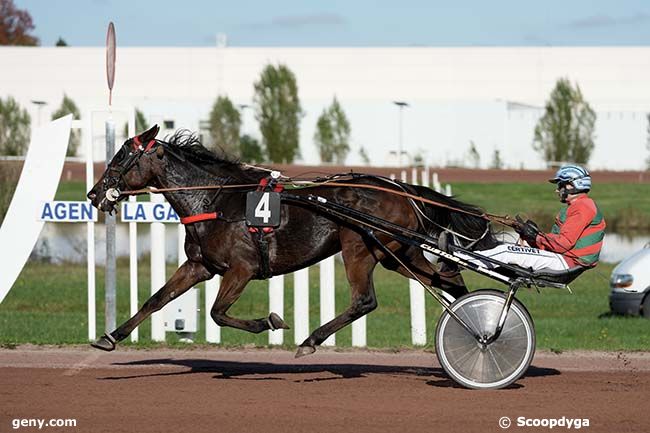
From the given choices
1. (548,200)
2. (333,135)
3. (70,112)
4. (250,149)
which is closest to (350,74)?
(333,135)

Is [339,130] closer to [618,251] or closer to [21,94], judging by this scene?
[21,94]

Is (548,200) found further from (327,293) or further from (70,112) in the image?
(327,293)

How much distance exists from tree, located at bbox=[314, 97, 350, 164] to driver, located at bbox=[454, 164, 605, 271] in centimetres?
5261

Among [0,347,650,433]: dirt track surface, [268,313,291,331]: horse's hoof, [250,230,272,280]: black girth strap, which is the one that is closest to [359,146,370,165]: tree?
[0,347,650,433]: dirt track surface

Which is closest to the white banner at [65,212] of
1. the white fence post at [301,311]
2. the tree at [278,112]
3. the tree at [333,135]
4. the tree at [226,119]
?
the white fence post at [301,311]

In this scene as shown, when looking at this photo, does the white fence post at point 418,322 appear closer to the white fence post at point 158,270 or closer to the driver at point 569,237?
the white fence post at point 158,270

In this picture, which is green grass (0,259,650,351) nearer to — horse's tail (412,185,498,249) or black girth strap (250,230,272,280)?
horse's tail (412,185,498,249)

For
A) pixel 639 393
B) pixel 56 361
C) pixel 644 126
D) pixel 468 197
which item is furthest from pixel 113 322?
pixel 644 126

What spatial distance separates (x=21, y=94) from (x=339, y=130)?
17612 millimetres

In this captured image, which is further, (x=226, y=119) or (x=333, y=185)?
(x=226, y=119)

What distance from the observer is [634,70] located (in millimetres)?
66562

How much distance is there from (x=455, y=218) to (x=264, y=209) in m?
1.67

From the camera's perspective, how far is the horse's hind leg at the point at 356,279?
10.4 m

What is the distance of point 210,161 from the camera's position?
11070 millimetres
